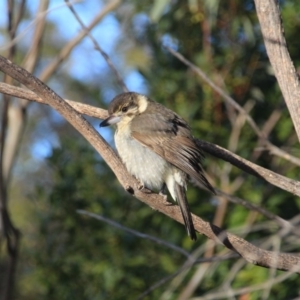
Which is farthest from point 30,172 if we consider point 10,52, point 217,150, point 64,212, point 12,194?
point 217,150

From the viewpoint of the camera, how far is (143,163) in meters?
4.49

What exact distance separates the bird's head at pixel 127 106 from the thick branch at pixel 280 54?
149cm

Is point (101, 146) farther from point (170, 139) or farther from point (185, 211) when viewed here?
point (170, 139)

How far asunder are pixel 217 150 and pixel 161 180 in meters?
0.88

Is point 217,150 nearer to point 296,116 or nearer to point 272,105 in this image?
point 296,116

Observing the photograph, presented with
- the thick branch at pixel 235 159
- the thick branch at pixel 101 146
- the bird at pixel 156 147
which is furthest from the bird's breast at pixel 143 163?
the thick branch at pixel 101 146

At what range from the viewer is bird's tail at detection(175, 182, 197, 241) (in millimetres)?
3568

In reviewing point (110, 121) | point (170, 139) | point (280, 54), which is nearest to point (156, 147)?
point (170, 139)

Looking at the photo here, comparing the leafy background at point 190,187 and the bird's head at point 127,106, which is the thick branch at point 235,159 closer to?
the bird's head at point 127,106

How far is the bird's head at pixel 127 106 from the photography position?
15.5ft

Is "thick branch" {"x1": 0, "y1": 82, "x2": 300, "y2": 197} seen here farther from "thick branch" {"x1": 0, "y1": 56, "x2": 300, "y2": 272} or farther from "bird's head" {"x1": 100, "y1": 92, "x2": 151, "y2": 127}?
"bird's head" {"x1": 100, "y1": 92, "x2": 151, "y2": 127}

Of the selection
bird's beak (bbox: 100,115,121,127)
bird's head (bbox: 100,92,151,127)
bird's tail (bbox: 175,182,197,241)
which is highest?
bird's head (bbox: 100,92,151,127)

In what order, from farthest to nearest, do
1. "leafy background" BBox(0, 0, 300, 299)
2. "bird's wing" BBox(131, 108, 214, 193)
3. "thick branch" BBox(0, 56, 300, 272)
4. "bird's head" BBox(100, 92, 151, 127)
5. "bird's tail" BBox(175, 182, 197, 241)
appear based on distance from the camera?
"leafy background" BBox(0, 0, 300, 299) → "bird's head" BBox(100, 92, 151, 127) → "bird's wing" BBox(131, 108, 214, 193) → "bird's tail" BBox(175, 182, 197, 241) → "thick branch" BBox(0, 56, 300, 272)

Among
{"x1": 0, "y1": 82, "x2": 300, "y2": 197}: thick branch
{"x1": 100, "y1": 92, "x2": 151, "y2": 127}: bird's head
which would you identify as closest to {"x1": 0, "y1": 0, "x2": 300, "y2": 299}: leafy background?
{"x1": 100, "y1": 92, "x2": 151, "y2": 127}: bird's head
